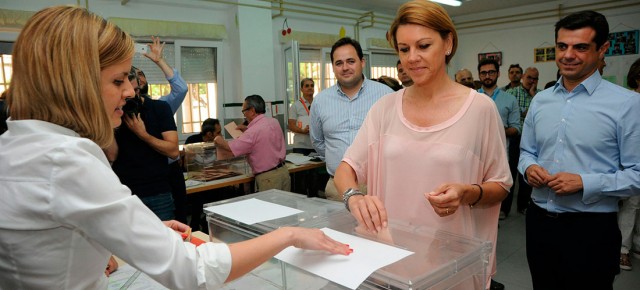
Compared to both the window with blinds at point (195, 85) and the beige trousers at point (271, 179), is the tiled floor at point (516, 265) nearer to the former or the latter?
the beige trousers at point (271, 179)

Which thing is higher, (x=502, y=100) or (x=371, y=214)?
(x=502, y=100)

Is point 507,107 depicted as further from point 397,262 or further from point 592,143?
point 397,262

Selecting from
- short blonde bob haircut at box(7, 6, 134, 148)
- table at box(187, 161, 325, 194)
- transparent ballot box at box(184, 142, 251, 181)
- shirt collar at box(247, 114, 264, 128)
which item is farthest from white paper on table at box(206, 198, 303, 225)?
shirt collar at box(247, 114, 264, 128)

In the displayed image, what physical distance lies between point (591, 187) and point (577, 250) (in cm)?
28

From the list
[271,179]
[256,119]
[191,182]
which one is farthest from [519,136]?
[191,182]

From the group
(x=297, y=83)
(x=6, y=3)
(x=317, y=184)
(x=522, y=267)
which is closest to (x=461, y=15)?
(x=297, y=83)

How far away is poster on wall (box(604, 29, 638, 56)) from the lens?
705 centimetres

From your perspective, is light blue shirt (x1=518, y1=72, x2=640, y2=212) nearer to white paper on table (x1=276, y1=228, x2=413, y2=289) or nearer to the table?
white paper on table (x1=276, y1=228, x2=413, y2=289)

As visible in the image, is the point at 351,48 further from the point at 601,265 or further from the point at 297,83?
the point at 297,83

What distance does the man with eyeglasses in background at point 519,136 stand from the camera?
465 cm

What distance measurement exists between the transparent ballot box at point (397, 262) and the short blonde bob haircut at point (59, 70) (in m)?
0.56

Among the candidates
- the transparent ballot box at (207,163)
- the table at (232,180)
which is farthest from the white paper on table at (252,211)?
the transparent ballot box at (207,163)

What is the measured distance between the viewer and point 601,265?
167 centimetres

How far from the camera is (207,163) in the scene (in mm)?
3912
